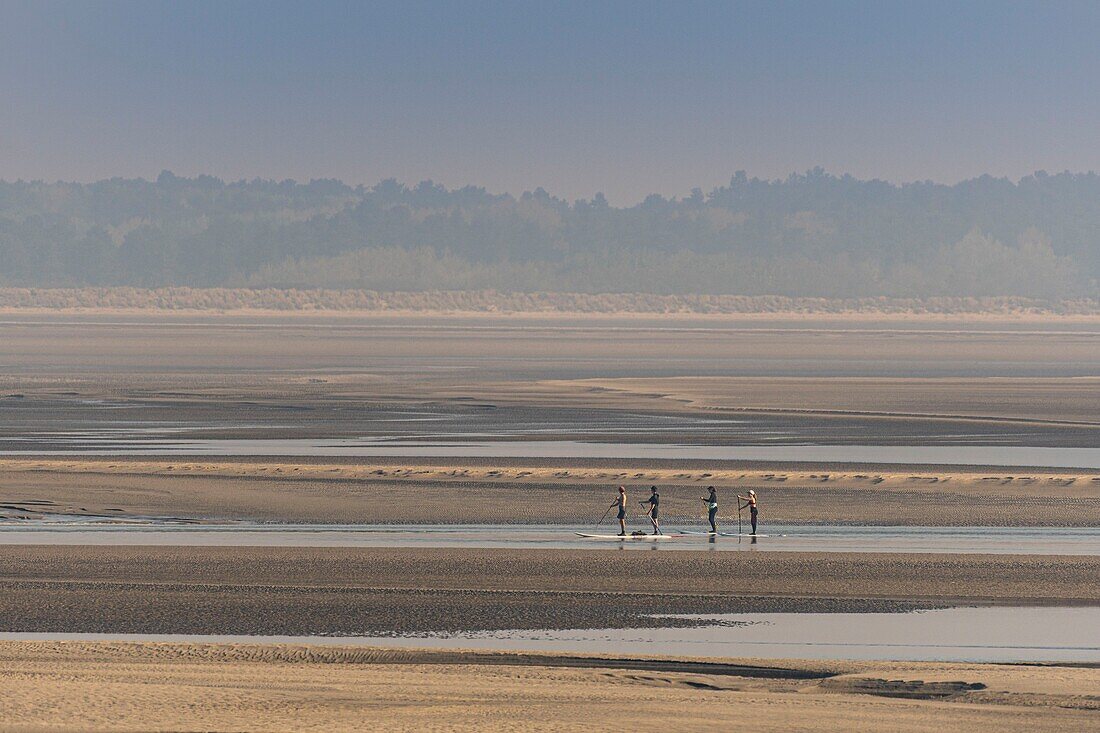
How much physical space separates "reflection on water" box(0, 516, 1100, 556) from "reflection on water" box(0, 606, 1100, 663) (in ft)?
18.0

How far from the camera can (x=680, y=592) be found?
21125 mm

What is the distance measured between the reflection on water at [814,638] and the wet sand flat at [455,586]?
1.52 feet

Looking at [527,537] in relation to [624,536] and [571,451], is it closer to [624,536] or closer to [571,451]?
[624,536]

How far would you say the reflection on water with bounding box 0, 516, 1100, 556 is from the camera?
81.7 ft

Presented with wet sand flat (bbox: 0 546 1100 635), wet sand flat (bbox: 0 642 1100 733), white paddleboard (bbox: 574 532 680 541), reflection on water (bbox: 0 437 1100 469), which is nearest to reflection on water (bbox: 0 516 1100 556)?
white paddleboard (bbox: 574 532 680 541)

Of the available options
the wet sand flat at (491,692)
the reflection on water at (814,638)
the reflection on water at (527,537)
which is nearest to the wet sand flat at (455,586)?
the reflection on water at (814,638)

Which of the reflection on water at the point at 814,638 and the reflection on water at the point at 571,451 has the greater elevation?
the reflection on water at the point at 571,451

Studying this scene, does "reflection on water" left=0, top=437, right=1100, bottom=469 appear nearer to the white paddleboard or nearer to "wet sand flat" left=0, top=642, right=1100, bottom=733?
the white paddleboard

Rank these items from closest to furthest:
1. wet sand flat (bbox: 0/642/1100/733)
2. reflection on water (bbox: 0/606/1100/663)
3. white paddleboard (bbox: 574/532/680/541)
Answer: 1. wet sand flat (bbox: 0/642/1100/733)
2. reflection on water (bbox: 0/606/1100/663)
3. white paddleboard (bbox: 574/532/680/541)

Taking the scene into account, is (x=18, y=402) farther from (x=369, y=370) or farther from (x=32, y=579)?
(x=32, y=579)

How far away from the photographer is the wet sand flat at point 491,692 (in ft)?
43.6

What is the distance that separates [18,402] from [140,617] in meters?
38.1

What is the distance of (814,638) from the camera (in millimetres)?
18047

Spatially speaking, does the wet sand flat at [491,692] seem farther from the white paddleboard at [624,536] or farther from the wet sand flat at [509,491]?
the wet sand flat at [509,491]
